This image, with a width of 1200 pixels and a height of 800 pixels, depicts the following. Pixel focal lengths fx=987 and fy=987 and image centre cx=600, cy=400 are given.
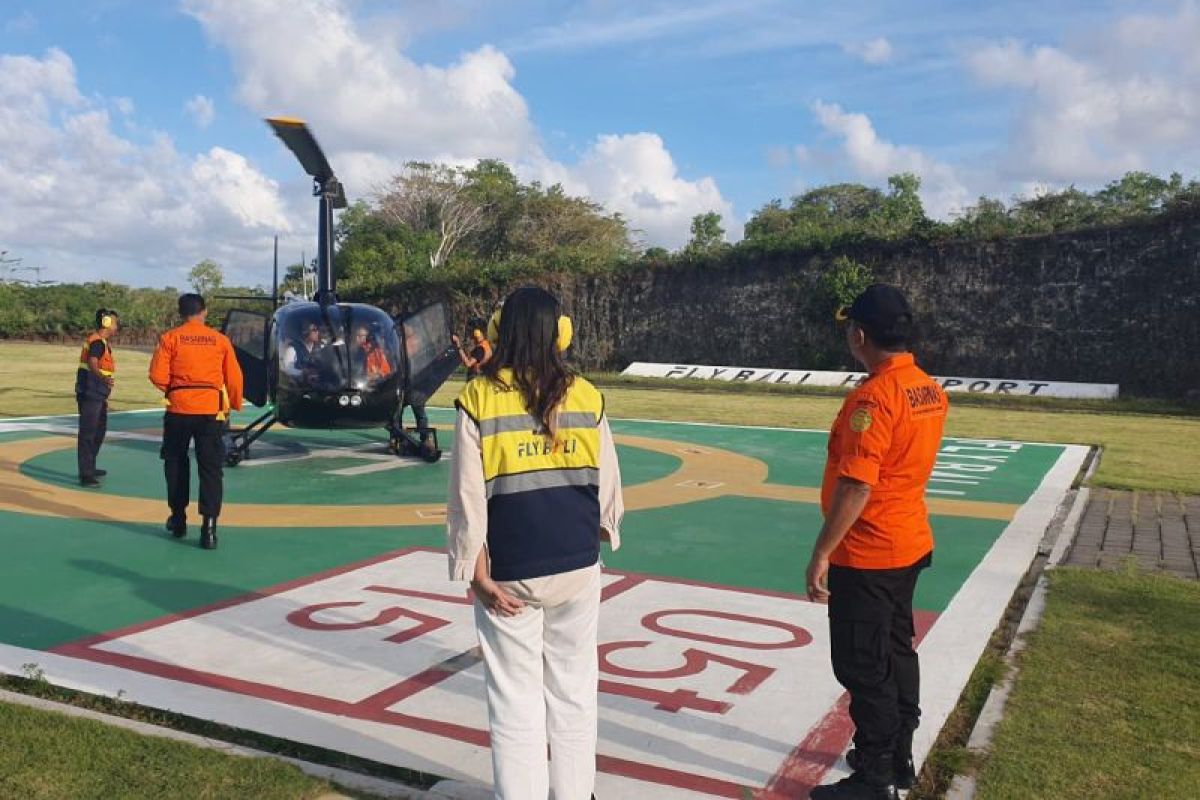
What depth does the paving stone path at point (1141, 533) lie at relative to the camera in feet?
24.7

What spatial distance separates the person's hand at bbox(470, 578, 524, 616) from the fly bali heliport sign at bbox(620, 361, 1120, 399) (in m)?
23.3

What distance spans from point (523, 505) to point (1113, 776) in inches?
101

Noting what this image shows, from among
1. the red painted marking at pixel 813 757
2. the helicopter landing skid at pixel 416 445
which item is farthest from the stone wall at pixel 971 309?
the red painted marking at pixel 813 757

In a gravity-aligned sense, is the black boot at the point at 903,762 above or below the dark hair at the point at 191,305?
below

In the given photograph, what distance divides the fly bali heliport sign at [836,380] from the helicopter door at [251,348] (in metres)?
17.8

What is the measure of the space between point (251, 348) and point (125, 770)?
351 inches

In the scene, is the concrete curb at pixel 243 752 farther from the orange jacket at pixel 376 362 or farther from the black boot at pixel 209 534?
the orange jacket at pixel 376 362

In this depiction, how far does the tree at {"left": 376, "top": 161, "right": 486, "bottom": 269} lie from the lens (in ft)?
→ 190

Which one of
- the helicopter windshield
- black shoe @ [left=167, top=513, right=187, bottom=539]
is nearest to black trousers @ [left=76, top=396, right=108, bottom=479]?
the helicopter windshield

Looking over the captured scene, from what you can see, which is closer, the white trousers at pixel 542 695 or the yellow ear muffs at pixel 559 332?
the white trousers at pixel 542 695

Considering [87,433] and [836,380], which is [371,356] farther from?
[836,380]

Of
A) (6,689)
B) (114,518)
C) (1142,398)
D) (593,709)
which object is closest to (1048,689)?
(593,709)

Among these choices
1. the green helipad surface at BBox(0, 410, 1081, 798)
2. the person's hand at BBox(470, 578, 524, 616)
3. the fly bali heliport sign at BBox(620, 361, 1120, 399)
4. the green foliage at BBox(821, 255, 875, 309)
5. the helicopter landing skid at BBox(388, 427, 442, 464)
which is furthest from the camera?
the green foliage at BBox(821, 255, 875, 309)

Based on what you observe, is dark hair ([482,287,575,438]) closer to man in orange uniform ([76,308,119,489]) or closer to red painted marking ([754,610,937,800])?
red painted marking ([754,610,937,800])
